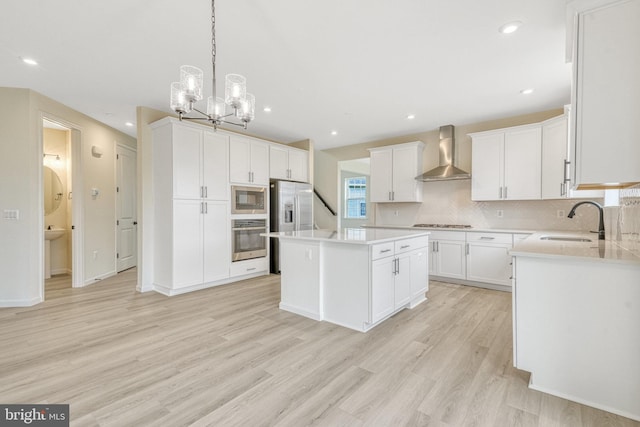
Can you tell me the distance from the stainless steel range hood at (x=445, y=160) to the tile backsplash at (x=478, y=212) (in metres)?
0.37

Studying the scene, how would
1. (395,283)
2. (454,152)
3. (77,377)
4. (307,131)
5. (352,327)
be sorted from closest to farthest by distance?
(77,377) → (352,327) → (395,283) → (454,152) → (307,131)

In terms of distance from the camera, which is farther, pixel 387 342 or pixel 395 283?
pixel 395 283

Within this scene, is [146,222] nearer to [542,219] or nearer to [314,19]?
[314,19]

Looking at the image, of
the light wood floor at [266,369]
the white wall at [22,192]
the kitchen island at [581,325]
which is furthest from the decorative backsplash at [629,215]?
the white wall at [22,192]

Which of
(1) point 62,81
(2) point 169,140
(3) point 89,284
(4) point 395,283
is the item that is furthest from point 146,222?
(4) point 395,283

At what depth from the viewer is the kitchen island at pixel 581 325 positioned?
1576 millimetres

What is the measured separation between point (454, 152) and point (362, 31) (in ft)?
10.9

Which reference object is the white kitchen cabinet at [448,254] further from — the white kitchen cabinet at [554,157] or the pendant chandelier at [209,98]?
the pendant chandelier at [209,98]

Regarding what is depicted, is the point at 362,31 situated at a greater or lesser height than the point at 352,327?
greater

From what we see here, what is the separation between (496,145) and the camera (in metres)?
4.32


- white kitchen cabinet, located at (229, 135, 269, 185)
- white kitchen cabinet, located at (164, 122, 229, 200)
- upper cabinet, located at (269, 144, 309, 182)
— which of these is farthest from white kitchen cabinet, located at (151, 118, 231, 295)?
upper cabinet, located at (269, 144, 309, 182)

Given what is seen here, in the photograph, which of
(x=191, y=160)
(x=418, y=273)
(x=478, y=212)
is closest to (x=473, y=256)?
(x=478, y=212)

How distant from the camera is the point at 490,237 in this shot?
4109mm

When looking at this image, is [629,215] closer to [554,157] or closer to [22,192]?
[554,157]
